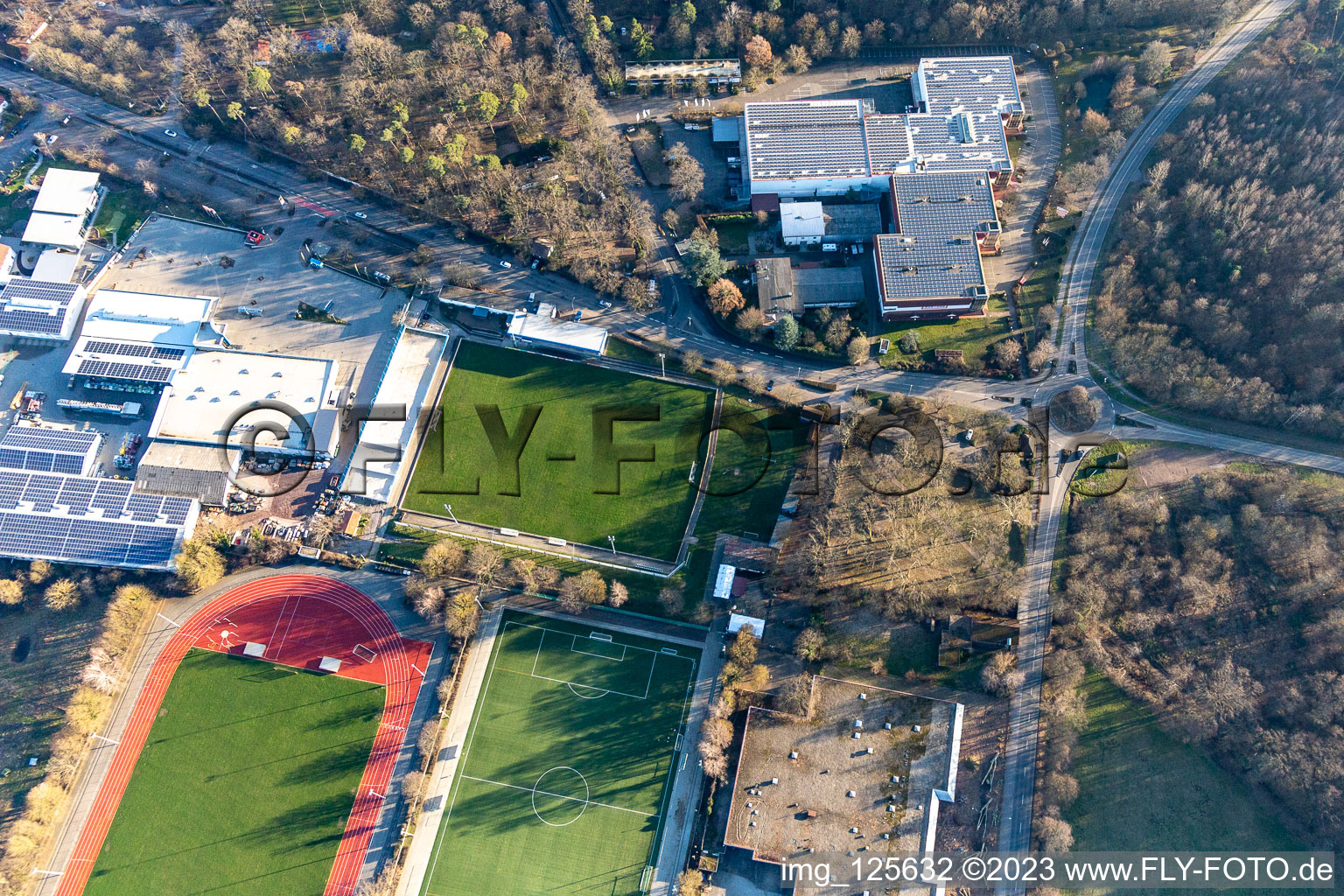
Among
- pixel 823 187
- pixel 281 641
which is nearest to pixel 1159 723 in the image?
pixel 823 187

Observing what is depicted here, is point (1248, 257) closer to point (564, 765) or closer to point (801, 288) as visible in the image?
point (801, 288)

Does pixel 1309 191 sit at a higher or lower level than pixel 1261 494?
higher

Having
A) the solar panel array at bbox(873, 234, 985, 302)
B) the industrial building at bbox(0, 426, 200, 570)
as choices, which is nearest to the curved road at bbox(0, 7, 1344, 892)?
the solar panel array at bbox(873, 234, 985, 302)

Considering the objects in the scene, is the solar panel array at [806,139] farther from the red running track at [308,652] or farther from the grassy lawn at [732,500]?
the red running track at [308,652]

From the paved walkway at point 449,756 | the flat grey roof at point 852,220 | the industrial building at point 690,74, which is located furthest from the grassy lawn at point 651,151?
the paved walkway at point 449,756

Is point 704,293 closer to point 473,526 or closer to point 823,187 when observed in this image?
point 823,187

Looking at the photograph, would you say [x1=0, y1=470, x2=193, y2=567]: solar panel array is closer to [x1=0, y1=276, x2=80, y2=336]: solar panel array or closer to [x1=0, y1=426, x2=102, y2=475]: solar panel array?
[x1=0, y1=426, x2=102, y2=475]: solar panel array
